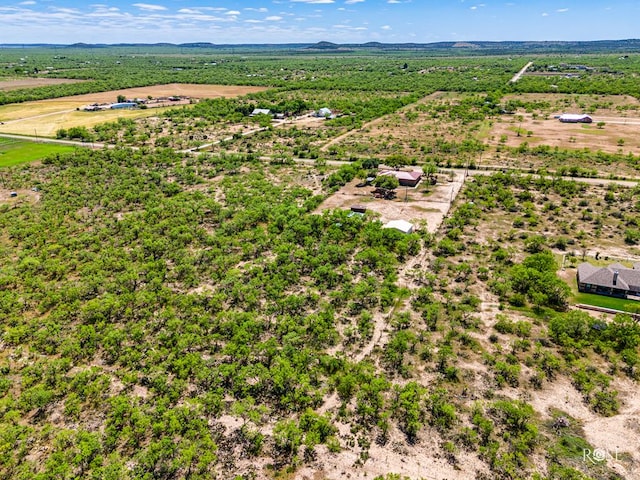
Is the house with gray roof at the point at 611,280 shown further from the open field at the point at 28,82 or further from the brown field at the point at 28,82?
the open field at the point at 28,82

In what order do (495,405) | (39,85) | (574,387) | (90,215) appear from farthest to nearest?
(39,85), (90,215), (574,387), (495,405)

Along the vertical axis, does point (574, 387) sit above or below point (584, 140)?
below

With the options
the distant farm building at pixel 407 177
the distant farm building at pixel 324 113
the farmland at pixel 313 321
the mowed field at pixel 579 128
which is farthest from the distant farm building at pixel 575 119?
the distant farm building at pixel 407 177

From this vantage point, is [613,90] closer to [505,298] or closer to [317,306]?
[505,298]

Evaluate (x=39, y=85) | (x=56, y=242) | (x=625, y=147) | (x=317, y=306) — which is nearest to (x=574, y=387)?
(x=317, y=306)

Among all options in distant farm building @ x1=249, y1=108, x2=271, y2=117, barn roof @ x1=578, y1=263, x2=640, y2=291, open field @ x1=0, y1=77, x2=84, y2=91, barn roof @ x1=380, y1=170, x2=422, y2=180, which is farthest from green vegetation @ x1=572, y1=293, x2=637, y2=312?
open field @ x1=0, y1=77, x2=84, y2=91

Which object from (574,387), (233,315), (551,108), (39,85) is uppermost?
(39,85)
